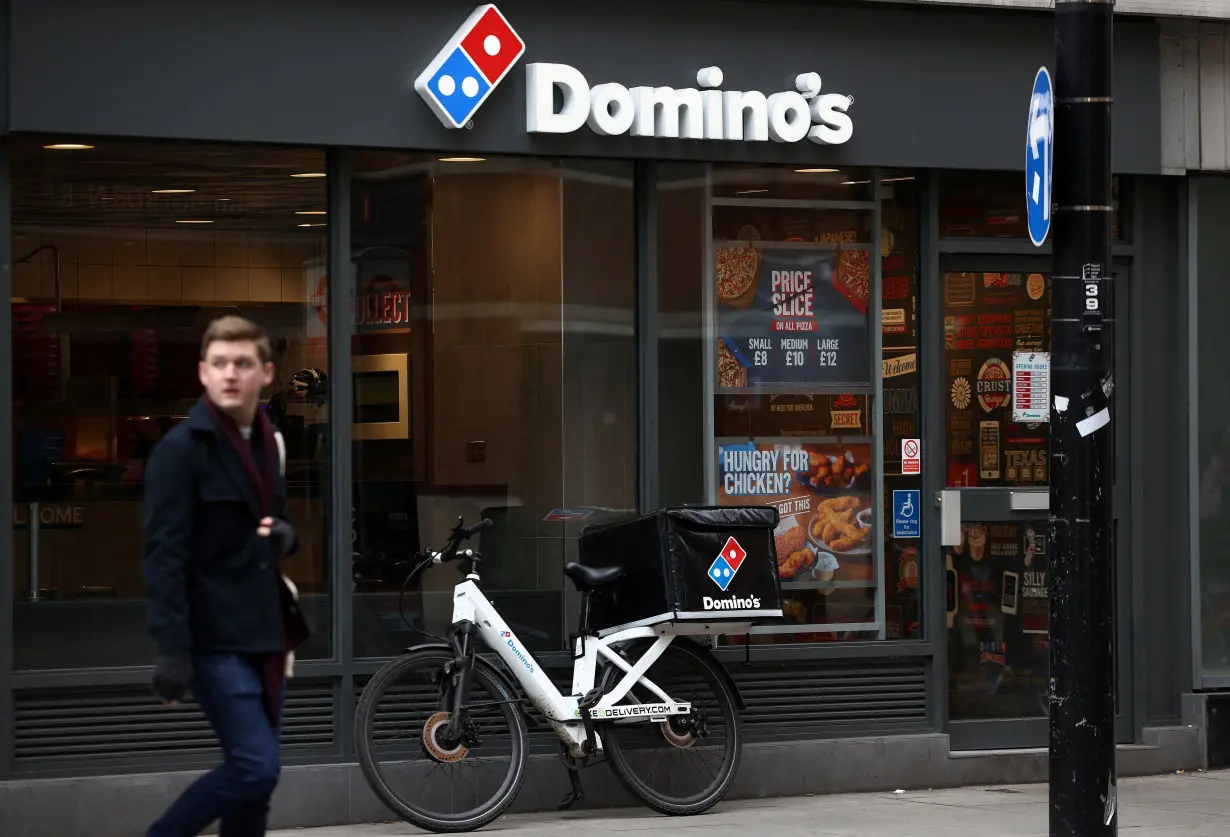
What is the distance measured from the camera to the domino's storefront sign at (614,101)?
8.60 m

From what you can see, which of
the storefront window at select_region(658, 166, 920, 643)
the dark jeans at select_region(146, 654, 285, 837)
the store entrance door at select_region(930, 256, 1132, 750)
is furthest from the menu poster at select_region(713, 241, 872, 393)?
the dark jeans at select_region(146, 654, 285, 837)

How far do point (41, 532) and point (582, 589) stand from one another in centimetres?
245

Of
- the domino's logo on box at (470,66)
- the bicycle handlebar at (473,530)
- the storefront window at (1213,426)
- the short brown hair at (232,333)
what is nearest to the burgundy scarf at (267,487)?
the short brown hair at (232,333)

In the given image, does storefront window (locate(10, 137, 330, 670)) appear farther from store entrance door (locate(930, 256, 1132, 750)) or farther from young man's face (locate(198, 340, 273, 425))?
store entrance door (locate(930, 256, 1132, 750))

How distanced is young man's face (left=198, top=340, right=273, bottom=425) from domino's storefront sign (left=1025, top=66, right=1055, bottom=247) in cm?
296

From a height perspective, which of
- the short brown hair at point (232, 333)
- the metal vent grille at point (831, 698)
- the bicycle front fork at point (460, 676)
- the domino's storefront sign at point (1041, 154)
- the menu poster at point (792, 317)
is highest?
the domino's storefront sign at point (1041, 154)

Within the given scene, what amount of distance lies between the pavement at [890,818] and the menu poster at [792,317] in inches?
Result: 84.5

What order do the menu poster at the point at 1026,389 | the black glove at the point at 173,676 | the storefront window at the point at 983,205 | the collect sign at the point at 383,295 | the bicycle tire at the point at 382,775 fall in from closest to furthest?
the black glove at the point at 173,676 → the bicycle tire at the point at 382,775 → the collect sign at the point at 383,295 → the storefront window at the point at 983,205 → the menu poster at the point at 1026,389

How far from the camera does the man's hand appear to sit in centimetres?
557

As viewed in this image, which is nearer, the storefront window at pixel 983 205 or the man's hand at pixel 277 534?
the man's hand at pixel 277 534

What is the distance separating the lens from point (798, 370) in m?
9.65

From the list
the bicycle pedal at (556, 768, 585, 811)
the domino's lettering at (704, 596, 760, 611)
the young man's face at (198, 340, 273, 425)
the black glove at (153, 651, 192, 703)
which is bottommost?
the bicycle pedal at (556, 768, 585, 811)

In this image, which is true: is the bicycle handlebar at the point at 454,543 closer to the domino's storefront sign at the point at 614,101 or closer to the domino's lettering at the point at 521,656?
the domino's lettering at the point at 521,656

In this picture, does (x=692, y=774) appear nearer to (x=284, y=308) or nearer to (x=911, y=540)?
(x=911, y=540)
